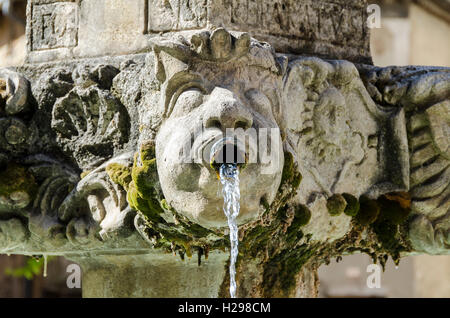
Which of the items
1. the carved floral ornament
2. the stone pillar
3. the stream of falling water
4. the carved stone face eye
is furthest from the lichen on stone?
the carved stone face eye

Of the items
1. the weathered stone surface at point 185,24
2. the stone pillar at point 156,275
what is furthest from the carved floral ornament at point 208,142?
the stone pillar at point 156,275

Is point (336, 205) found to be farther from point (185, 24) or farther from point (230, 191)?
point (185, 24)

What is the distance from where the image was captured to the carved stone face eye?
3.96m

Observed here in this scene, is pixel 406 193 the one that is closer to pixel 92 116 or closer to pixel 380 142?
pixel 380 142

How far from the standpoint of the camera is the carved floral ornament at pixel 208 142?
3.97 metres

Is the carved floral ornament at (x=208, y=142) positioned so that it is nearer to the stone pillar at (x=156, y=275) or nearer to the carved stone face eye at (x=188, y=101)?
the carved stone face eye at (x=188, y=101)

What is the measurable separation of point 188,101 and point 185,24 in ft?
1.52

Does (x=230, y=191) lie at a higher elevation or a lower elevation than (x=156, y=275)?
higher

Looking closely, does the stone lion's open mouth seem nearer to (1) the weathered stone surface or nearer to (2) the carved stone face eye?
(2) the carved stone face eye

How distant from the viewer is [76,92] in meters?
4.54

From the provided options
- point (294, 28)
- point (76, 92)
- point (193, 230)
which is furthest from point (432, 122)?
point (76, 92)

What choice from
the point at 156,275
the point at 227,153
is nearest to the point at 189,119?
the point at 227,153

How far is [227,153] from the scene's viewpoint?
3.81 m

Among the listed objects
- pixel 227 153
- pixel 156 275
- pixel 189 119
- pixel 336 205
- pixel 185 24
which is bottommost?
pixel 156 275
